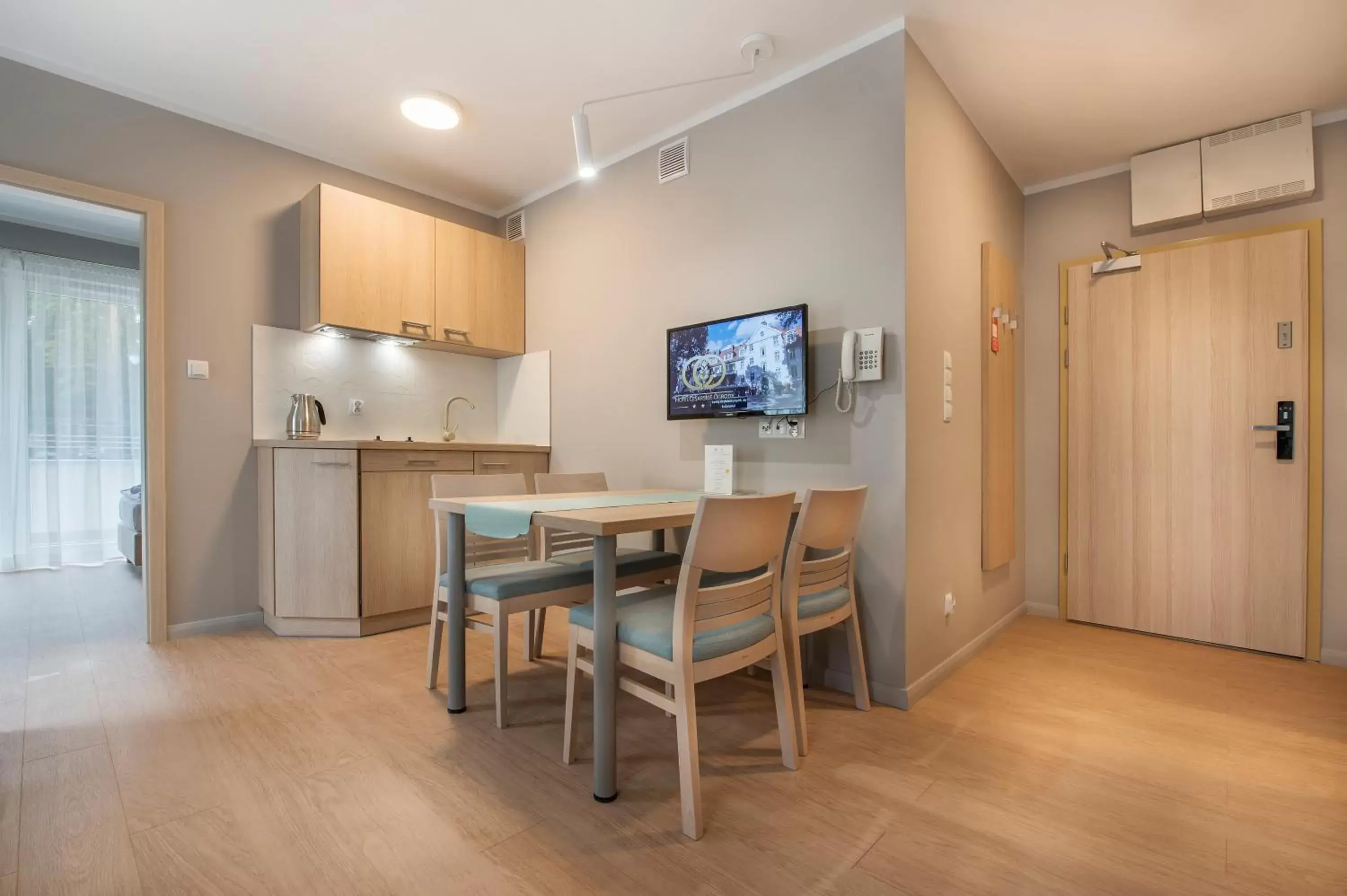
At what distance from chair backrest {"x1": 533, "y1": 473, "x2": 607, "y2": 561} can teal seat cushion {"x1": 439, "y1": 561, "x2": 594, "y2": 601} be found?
28cm

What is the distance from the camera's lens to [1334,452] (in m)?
2.91

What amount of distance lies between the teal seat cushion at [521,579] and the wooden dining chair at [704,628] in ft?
1.30

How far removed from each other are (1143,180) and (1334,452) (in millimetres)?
1646

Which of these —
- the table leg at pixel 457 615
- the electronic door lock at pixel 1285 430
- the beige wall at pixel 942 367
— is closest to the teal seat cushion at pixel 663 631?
the table leg at pixel 457 615

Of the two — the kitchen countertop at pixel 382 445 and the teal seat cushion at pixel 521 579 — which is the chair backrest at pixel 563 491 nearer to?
the teal seat cushion at pixel 521 579

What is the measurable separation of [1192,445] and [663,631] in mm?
3250

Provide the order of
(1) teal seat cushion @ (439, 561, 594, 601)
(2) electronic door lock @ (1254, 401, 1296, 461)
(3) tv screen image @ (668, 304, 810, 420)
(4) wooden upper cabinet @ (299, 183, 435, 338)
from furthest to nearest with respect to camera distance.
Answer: (4) wooden upper cabinet @ (299, 183, 435, 338) < (2) electronic door lock @ (1254, 401, 1296, 461) < (3) tv screen image @ (668, 304, 810, 420) < (1) teal seat cushion @ (439, 561, 594, 601)

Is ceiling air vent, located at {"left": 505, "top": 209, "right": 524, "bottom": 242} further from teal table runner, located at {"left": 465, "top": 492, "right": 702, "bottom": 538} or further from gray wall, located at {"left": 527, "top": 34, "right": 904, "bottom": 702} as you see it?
teal table runner, located at {"left": 465, "top": 492, "right": 702, "bottom": 538}

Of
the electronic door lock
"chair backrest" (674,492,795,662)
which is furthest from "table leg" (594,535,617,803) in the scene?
the electronic door lock

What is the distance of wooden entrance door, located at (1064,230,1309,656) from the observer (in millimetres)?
3000

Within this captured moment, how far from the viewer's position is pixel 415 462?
3.37 meters

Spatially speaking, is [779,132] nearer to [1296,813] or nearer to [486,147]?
[486,147]

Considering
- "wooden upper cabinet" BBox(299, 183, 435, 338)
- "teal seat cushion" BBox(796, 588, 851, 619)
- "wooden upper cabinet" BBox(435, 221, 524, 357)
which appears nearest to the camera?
"teal seat cushion" BBox(796, 588, 851, 619)

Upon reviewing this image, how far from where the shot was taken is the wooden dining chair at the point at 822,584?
1950 mm
